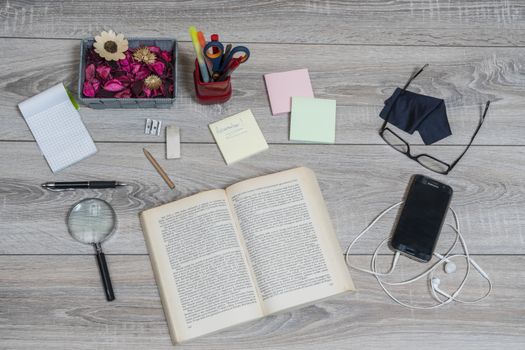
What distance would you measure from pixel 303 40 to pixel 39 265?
728 mm

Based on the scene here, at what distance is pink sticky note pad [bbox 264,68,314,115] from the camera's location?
1047 millimetres

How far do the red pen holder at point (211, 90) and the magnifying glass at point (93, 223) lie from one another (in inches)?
11.4

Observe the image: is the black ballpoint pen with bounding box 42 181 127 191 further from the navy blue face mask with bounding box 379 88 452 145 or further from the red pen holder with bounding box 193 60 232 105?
the navy blue face mask with bounding box 379 88 452 145

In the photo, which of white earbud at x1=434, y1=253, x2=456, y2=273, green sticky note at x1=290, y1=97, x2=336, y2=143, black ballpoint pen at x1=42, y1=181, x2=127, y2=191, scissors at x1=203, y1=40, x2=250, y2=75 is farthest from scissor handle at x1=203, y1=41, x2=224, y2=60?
white earbud at x1=434, y1=253, x2=456, y2=273

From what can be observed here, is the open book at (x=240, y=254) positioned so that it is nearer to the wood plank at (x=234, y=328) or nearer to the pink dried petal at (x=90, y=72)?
the wood plank at (x=234, y=328)

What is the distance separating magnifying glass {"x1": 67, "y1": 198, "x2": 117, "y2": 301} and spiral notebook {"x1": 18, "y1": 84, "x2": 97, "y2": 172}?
94 mm

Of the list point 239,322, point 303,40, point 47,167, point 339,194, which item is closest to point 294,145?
point 339,194

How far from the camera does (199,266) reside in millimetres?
932

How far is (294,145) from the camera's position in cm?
104

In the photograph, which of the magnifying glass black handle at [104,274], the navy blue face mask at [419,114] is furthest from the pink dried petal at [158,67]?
the navy blue face mask at [419,114]

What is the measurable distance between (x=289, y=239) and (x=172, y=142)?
0.31m

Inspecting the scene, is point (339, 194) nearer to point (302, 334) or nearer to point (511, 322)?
point (302, 334)

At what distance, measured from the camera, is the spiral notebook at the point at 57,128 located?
99cm

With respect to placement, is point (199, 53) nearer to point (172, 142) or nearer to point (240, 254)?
point (172, 142)
